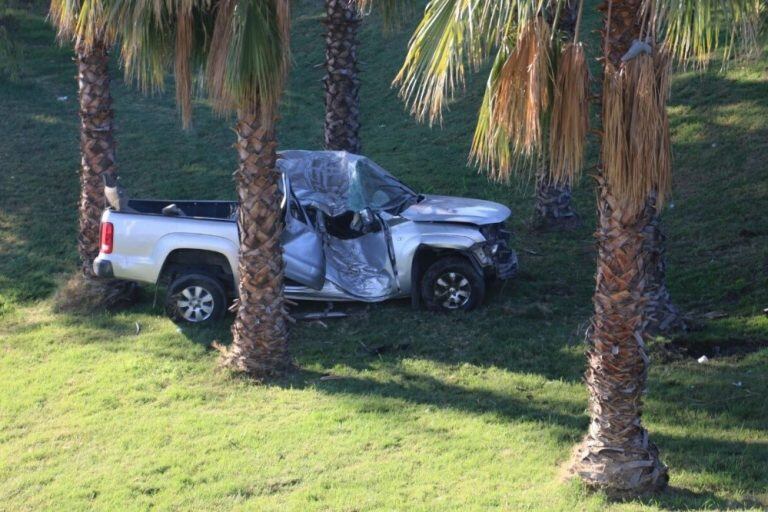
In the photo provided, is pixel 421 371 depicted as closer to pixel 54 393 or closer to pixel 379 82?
pixel 54 393

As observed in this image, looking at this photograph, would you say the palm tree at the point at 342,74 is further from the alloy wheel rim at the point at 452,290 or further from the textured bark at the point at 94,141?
the alloy wheel rim at the point at 452,290

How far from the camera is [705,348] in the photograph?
979 cm

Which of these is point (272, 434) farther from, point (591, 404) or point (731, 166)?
point (731, 166)

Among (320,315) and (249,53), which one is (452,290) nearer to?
(320,315)

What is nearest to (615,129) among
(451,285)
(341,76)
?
(451,285)

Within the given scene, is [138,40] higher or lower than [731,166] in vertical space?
higher

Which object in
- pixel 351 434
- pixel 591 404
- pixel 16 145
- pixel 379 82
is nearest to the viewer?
pixel 591 404

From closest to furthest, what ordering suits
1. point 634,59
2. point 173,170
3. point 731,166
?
point 634,59 < point 731,166 < point 173,170

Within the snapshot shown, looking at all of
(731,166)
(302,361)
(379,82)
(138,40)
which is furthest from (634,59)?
(379,82)

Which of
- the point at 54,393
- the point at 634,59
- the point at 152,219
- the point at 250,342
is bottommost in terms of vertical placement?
the point at 54,393

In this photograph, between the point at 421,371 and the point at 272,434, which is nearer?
the point at 272,434

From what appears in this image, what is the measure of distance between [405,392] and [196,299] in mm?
3196

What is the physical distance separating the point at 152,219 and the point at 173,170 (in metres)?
6.93

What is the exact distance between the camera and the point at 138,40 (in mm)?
8500
